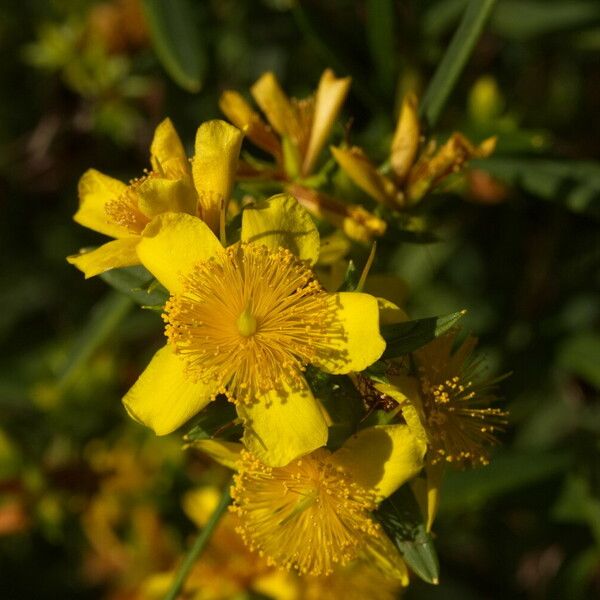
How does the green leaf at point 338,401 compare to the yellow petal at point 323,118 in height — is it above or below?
below

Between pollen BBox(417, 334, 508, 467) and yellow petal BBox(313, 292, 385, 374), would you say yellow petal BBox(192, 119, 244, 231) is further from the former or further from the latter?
pollen BBox(417, 334, 508, 467)

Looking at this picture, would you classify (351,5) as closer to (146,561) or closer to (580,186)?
(580,186)

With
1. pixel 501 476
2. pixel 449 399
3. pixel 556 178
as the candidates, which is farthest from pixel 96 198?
pixel 501 476

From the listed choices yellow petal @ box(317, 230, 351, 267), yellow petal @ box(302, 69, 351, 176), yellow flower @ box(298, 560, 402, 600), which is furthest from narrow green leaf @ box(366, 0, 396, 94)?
yellow flower @ box(298, 560, 402, 600)

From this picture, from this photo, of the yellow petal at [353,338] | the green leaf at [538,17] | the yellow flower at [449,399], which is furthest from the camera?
the green leaf at [538,17]

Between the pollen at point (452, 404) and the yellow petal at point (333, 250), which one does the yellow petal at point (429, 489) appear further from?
the yellow petal at point (333, 250)

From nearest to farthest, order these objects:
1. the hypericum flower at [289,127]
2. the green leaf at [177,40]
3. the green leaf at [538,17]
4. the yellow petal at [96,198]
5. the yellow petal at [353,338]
→ the yellow petal at [353,338] → the yellow petal at [96,198] → the hypericum flower at [289,127] → the green leaf at [177,40] → the green leaf at [538,17]

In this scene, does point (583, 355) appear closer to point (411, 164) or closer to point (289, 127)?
point (411, 164)

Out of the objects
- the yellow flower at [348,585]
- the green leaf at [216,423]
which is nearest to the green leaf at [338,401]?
the green leaf at [216,423]

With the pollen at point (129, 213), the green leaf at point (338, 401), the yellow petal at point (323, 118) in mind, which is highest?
the pollen at point (129, 213)
